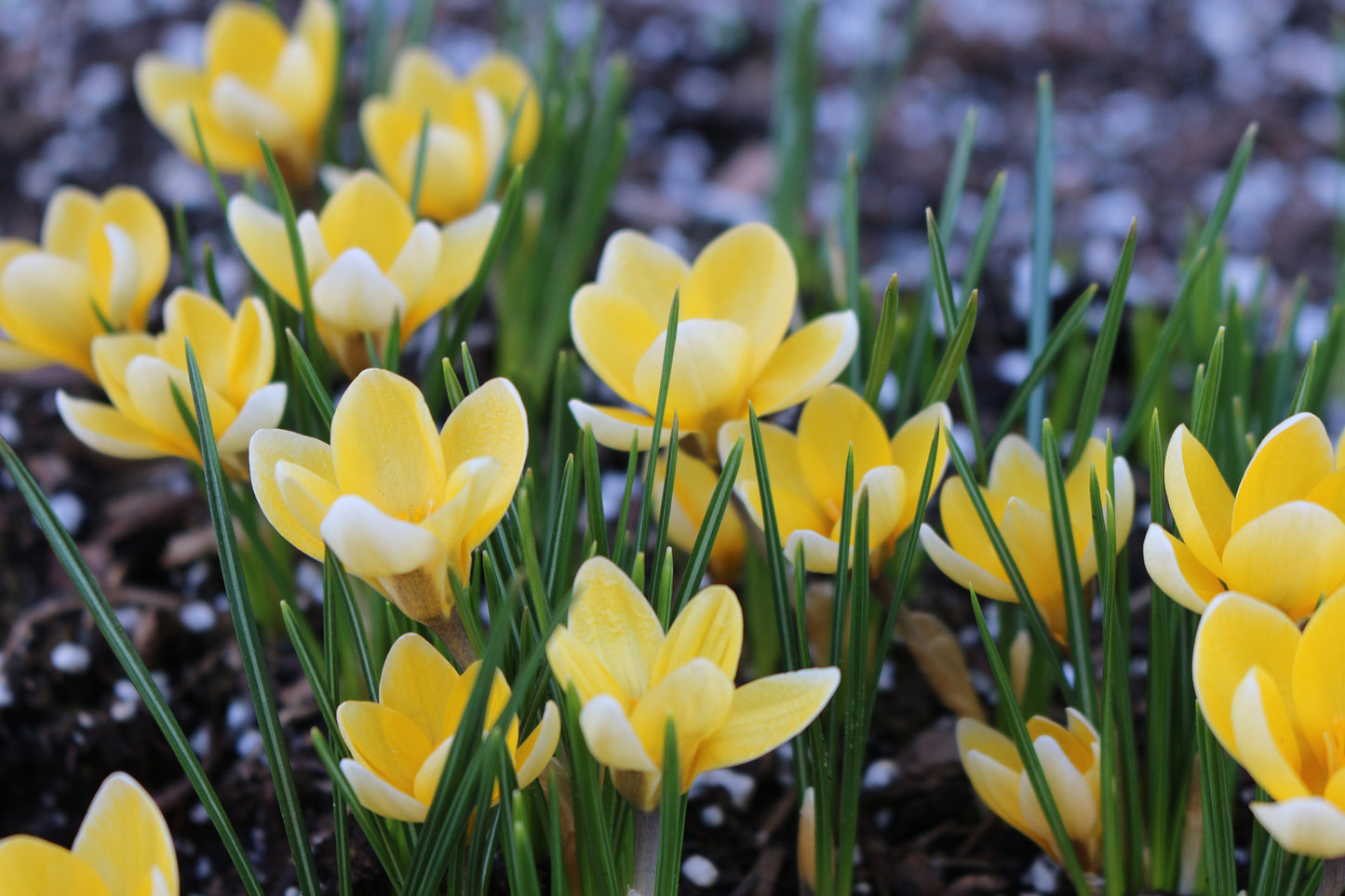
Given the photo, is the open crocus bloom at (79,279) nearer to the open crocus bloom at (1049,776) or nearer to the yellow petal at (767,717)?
the yellow petal at (767,717)

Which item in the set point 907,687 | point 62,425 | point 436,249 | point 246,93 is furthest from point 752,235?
point 62,425

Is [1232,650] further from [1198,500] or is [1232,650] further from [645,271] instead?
[645,271]

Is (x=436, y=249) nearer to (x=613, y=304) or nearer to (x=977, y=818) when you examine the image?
(x=613, y=304)

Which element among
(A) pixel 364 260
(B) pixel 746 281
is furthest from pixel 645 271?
(A) pixel 364 260

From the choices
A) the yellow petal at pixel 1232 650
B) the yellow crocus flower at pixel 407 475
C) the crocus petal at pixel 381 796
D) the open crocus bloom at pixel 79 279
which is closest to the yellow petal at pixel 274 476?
the yellow crocus flower at pixel 407 475

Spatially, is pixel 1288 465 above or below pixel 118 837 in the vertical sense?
above
